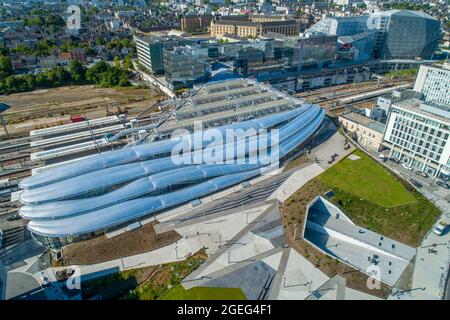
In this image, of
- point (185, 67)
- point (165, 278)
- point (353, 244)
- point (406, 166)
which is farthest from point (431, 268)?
point (185, 67)

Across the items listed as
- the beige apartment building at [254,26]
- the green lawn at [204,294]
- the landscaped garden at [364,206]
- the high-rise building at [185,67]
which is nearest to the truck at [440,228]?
the landscaped garden at [364,206]

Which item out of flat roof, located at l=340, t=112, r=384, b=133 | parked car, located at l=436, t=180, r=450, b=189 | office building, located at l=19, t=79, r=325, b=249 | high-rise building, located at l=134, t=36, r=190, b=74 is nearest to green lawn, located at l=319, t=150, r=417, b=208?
parked car, located at l=436, t=180, r=450, b=189

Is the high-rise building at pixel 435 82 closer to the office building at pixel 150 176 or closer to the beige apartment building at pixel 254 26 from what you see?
the office building at pixel 150 176

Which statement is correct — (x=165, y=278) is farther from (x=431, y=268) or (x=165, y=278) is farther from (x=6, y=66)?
(x=6, y=66)

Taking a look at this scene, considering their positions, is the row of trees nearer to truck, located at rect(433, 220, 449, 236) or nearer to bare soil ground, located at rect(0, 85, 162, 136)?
bare soil ground, located at rect(0, 85, 162, 136)

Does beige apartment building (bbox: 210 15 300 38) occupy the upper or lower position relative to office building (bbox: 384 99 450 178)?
upper

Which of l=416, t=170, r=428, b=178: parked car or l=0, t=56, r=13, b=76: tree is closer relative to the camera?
l=416, t=170, r=428, b=178: parked car
